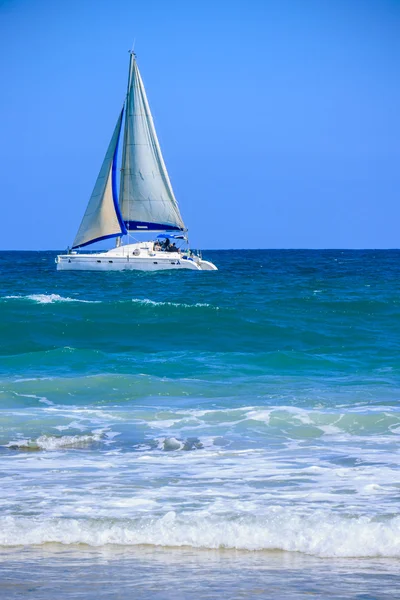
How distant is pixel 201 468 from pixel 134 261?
3698 cm

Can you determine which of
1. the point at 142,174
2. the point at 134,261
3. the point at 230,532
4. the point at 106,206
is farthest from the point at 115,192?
the point at 230,532

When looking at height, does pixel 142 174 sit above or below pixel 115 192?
above

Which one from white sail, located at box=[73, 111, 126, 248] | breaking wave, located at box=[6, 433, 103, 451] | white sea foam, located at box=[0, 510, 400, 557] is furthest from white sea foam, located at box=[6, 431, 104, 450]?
white sail, located at box=[73, 111, 126, 248]

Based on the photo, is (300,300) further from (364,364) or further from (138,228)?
(138,228)

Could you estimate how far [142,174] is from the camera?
1927 inches

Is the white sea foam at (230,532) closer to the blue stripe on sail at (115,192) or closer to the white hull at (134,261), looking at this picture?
the white hull at (134,261)

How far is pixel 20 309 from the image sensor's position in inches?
914

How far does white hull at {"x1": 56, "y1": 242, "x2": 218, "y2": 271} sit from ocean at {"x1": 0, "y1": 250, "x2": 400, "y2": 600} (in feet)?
84.3

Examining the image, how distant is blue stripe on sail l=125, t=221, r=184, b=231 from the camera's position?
48781 mm

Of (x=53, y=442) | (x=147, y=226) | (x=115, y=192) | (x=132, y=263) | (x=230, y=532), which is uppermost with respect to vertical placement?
(x=115, y=192)

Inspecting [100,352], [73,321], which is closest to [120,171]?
[73,321]

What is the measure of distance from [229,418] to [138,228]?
3949cm

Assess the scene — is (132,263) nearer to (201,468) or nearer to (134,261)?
(134,261)

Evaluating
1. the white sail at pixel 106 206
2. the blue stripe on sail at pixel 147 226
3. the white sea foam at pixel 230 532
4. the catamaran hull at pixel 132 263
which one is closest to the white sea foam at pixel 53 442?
the white sea foam at pixel 230 532
